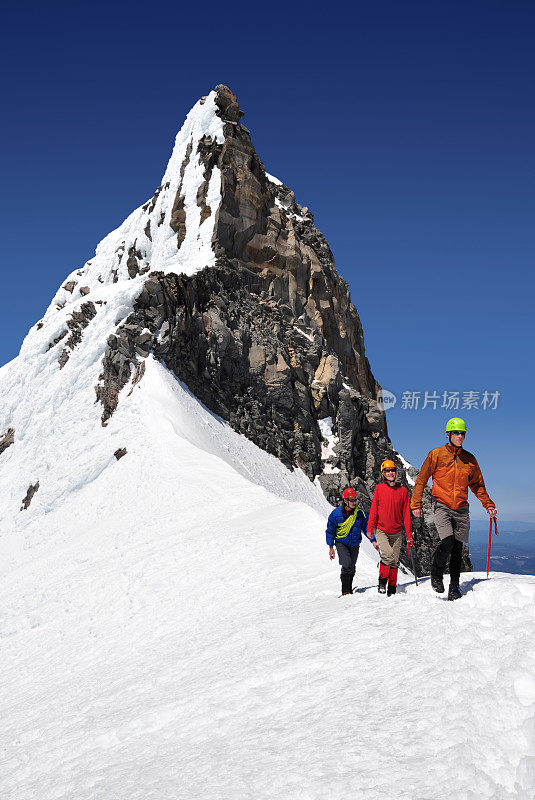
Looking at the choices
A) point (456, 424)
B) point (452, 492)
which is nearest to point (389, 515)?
point (452, 492)

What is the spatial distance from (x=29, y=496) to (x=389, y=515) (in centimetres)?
2729

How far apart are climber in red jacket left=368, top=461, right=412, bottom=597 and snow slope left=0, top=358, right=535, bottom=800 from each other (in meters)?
0.71

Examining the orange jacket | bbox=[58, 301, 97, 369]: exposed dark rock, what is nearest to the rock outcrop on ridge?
bbox=[58, 301, 97, 369]: exposed dark rock

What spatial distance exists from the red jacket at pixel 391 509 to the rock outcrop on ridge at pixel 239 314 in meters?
25.7

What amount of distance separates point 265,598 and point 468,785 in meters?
6.64

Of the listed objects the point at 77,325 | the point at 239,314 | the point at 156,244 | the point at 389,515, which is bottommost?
the point at 389,515

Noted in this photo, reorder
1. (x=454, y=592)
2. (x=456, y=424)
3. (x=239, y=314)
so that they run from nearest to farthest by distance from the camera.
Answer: (x=454, y=592)
(x=456, y=424)
(x=239, y=314)

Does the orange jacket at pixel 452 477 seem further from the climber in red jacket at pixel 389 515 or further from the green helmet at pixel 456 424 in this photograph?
the climber in red jacket at pixel 389 515

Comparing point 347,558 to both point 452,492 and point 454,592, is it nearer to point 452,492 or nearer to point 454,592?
point 454,592

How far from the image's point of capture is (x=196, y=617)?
A: 1079cm

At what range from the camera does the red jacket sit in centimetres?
873

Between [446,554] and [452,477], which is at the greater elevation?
[452,477]

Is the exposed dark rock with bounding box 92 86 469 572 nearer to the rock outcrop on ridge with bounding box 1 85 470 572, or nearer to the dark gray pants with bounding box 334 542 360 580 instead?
the rock outcrop on ridge with bounding box 1 85 470 572

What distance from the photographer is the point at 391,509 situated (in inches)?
344
